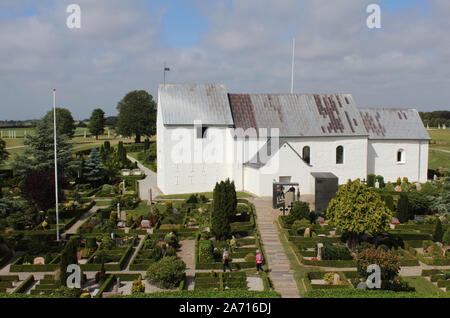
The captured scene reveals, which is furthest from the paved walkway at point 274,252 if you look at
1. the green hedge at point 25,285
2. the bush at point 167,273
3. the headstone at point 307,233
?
the green hedge at point 25,285

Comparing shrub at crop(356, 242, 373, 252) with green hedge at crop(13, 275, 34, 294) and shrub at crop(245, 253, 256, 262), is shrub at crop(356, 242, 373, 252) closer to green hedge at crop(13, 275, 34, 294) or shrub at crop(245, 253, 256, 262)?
shrub at crop(245, 253, 256, 262)

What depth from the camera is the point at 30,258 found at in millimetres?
20734

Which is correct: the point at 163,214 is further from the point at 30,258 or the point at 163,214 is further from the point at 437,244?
the point at 437,244

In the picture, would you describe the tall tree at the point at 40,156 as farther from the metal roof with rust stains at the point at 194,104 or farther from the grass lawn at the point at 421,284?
the grass lawn at the point at 421,284

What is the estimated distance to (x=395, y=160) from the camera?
3928 cm

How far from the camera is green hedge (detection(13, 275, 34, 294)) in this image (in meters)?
17.4

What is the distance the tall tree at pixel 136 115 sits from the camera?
70875 mm

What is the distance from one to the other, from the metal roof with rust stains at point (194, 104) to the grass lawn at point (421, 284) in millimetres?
19827

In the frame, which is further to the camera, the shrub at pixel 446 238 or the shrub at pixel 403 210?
the shrub at pixel 403 210

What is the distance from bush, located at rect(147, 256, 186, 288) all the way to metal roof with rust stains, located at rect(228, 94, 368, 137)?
1901 cm

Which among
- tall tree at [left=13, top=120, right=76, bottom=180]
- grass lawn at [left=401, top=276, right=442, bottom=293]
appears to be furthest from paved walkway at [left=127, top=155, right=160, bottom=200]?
grass lawn at [left=401, top=276, right=442, bottom=293]
